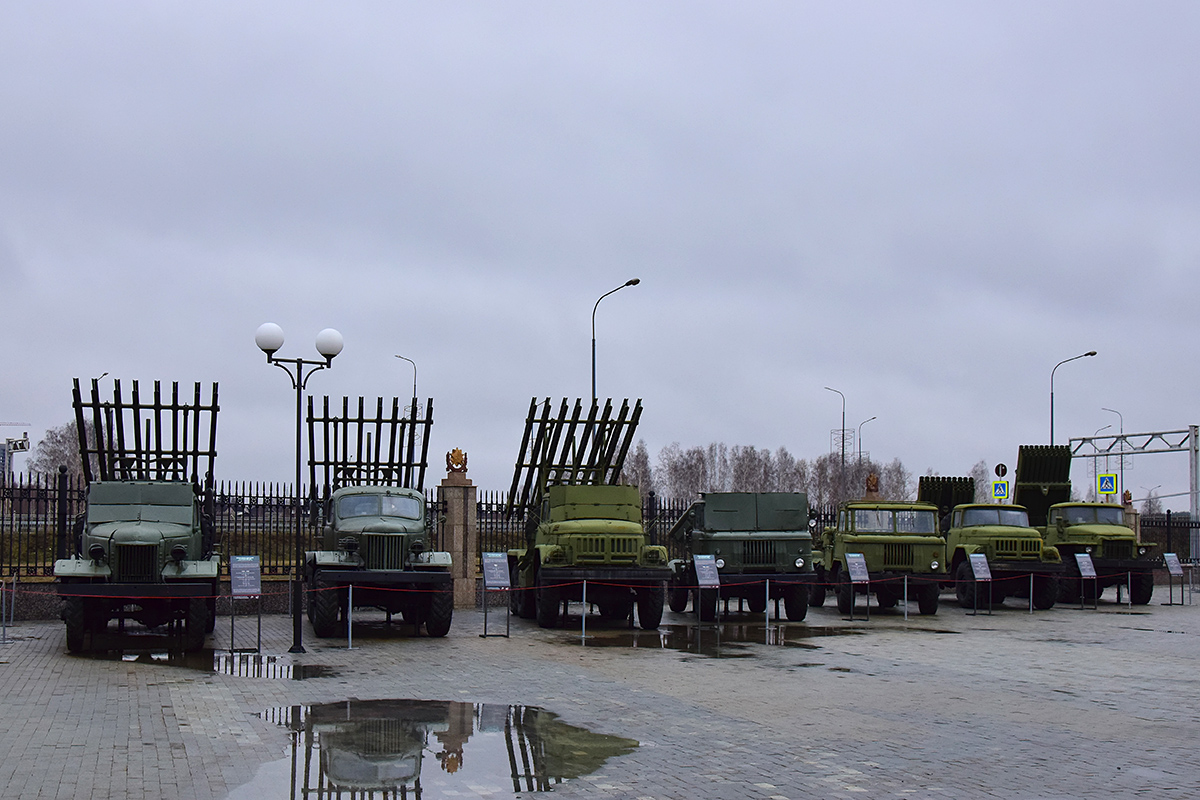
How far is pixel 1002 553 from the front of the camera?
25.2 m

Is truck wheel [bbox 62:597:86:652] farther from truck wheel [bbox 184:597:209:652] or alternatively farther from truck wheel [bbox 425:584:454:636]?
truck wheel [bbox 425:584:454:636]

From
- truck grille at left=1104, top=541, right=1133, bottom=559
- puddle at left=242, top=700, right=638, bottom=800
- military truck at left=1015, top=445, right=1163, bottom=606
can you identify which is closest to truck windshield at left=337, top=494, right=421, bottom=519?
puddle at left=242, top=700, right=638, bottom=800

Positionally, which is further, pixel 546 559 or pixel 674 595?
pixel 674 595

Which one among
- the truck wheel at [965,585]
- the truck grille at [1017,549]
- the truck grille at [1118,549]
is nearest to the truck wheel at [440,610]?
the truck wheel at [965,585]

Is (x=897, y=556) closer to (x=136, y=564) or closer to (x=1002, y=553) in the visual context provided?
(x=1002, y=553)

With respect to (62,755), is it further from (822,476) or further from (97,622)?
(822,476)

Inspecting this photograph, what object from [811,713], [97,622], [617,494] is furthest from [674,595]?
[811,713]

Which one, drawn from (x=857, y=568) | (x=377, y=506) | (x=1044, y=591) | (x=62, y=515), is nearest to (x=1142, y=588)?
(x=1044, y=591)

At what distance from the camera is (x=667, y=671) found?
14031 mm

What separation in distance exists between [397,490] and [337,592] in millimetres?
2435

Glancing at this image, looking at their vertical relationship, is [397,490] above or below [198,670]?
above

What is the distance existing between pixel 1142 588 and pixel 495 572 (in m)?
17.2

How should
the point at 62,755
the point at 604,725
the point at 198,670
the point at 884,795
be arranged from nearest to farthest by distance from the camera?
the point at 884,795 → the point at 62,755 → the point at 604,725 → the point at 198,670

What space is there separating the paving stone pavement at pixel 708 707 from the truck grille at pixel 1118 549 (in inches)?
331
